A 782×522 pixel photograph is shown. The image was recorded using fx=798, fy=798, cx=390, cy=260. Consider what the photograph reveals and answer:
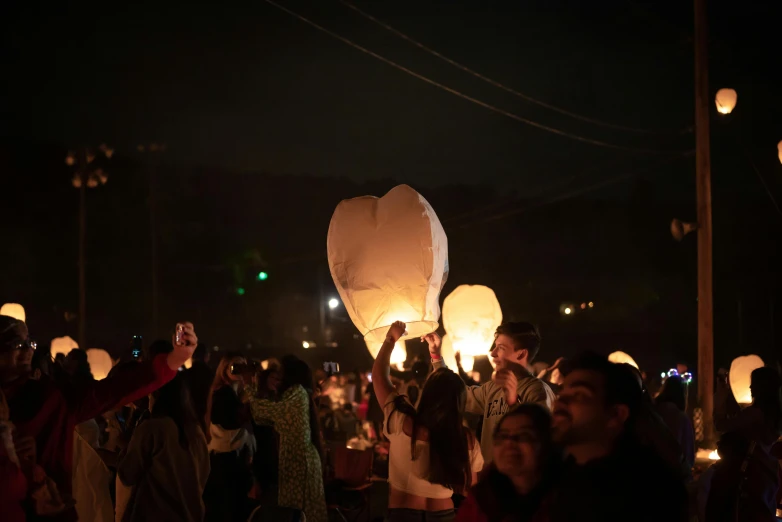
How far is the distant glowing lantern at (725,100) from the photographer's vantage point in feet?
46.2

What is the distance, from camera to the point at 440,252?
5.67 metres

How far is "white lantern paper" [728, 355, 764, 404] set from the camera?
10.8 m

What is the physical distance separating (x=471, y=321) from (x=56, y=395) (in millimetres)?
5637

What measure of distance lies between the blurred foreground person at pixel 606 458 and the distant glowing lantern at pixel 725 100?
12313mm

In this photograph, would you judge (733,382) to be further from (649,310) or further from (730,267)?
(649,310)

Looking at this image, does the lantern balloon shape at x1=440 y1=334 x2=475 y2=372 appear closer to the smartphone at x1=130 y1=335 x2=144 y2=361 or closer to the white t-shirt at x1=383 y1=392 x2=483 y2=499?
the white t-shirt at x1=383 y1=392 x2=483 y2=499

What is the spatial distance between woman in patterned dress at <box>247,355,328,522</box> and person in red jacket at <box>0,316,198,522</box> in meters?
2.48

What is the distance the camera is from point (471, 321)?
9.02 metres

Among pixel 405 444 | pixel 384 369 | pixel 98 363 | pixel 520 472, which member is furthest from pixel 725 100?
pixel 520 472

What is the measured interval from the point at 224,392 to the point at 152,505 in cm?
238

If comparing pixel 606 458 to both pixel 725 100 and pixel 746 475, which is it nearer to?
pixel 746 475

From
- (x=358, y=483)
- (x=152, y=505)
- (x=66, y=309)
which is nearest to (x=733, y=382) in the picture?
(x=358, y=483)

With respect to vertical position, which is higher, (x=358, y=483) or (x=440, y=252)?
(x=440, y=252)

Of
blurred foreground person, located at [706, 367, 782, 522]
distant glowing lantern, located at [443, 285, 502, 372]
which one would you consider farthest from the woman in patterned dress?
blurred foreground person, located at [706, 367, 782, 522]
